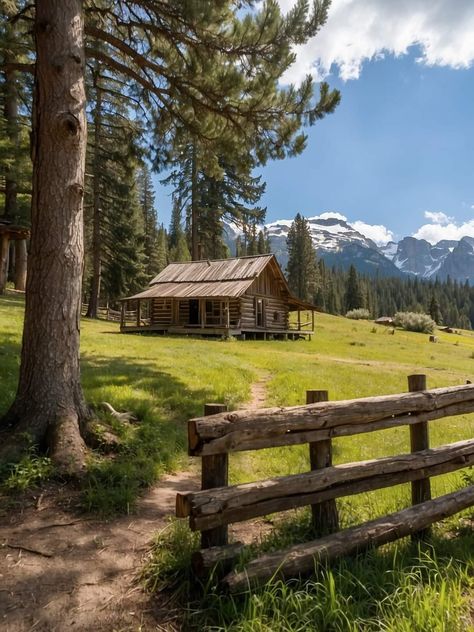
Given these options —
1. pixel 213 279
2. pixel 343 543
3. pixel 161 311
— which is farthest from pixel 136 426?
pixel 161 311

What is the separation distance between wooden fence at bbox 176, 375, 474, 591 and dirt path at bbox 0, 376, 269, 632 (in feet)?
2.07

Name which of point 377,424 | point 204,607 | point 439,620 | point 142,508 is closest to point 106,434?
point 142,508

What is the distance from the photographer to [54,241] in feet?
17.3

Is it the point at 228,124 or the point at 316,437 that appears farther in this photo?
the point at 228,124

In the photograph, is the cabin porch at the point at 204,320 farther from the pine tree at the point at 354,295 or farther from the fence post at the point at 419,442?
the pine tree at the point at 354,295

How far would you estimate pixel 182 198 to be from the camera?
133 ft

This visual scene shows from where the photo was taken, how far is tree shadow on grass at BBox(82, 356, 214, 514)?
4.59 metres

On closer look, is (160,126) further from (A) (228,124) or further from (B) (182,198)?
(B) (182,198)

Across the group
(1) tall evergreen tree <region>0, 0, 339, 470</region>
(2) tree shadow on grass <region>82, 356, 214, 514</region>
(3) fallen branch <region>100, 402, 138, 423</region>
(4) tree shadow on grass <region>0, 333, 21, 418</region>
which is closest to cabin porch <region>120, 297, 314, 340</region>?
(4) tree shadow on grass <region>0, 333, 21, 418</region>

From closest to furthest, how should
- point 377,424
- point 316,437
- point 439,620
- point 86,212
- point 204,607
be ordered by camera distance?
point 439,620 < point 204,607 < point 316,437 < point 377,424 < point 86,212

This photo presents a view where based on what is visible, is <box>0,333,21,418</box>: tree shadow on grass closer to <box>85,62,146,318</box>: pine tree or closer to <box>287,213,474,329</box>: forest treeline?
<box>85,62,146,318</box>: pine tree

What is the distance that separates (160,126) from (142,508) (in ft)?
26.2

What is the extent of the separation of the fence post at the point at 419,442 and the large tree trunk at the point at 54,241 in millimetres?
3844

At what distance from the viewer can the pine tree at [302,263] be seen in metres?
70.6
